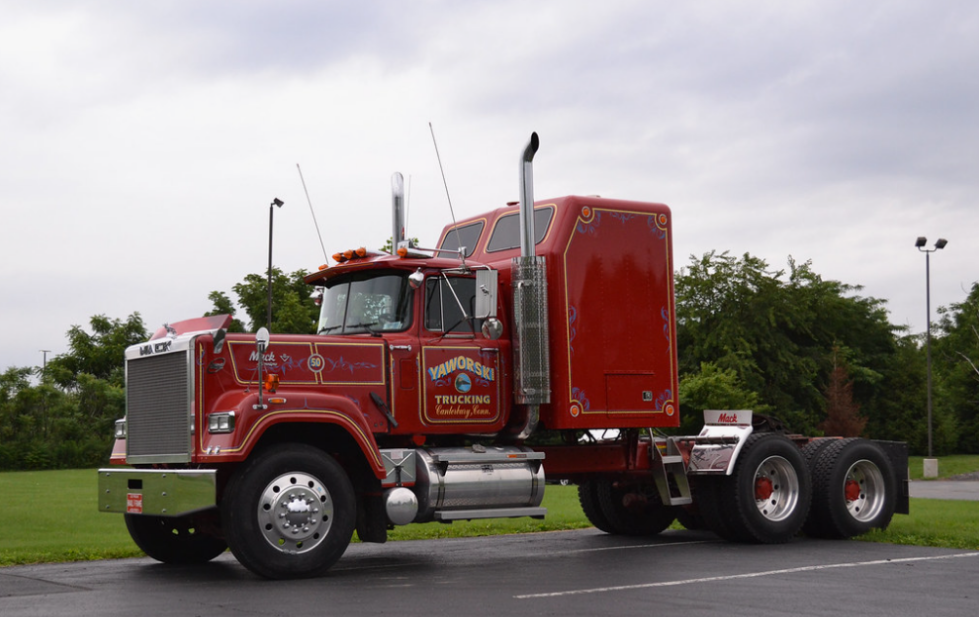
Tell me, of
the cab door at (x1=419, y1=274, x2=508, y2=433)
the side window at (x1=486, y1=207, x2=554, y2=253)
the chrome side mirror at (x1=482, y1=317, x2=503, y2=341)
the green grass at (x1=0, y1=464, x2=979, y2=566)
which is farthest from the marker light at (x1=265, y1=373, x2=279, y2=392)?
the green grass at (x1=0, y1=464, x2=979, y2=566)

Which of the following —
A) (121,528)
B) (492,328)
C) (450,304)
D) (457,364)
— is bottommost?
(121,528)

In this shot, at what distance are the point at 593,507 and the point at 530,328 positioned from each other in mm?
3842

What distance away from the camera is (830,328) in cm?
6519

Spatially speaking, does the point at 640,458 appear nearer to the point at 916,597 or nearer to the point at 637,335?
the point at 637,335

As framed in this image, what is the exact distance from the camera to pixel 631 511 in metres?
15.2

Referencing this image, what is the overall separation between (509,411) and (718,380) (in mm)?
27193

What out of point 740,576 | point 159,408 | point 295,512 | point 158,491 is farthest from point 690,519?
point 158,491

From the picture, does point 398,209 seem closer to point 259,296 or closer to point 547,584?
point 547,584

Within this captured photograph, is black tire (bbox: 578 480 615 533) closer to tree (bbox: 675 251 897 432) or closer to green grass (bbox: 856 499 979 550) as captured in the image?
→ green grass (bbox: 856 499 979 550)

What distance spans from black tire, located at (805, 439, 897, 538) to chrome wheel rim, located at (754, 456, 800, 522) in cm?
41

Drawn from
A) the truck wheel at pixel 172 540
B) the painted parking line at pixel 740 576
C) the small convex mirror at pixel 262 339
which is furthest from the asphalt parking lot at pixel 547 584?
the small convex mirror at pixel 262 339

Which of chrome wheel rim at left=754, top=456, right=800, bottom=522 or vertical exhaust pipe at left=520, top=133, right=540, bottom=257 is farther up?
vertical exhaust pipe at left=520, top=133, right=540, bottom=257

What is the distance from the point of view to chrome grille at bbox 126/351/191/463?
1086cm

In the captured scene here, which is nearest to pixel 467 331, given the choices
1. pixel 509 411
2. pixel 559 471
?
pixel 509 411
